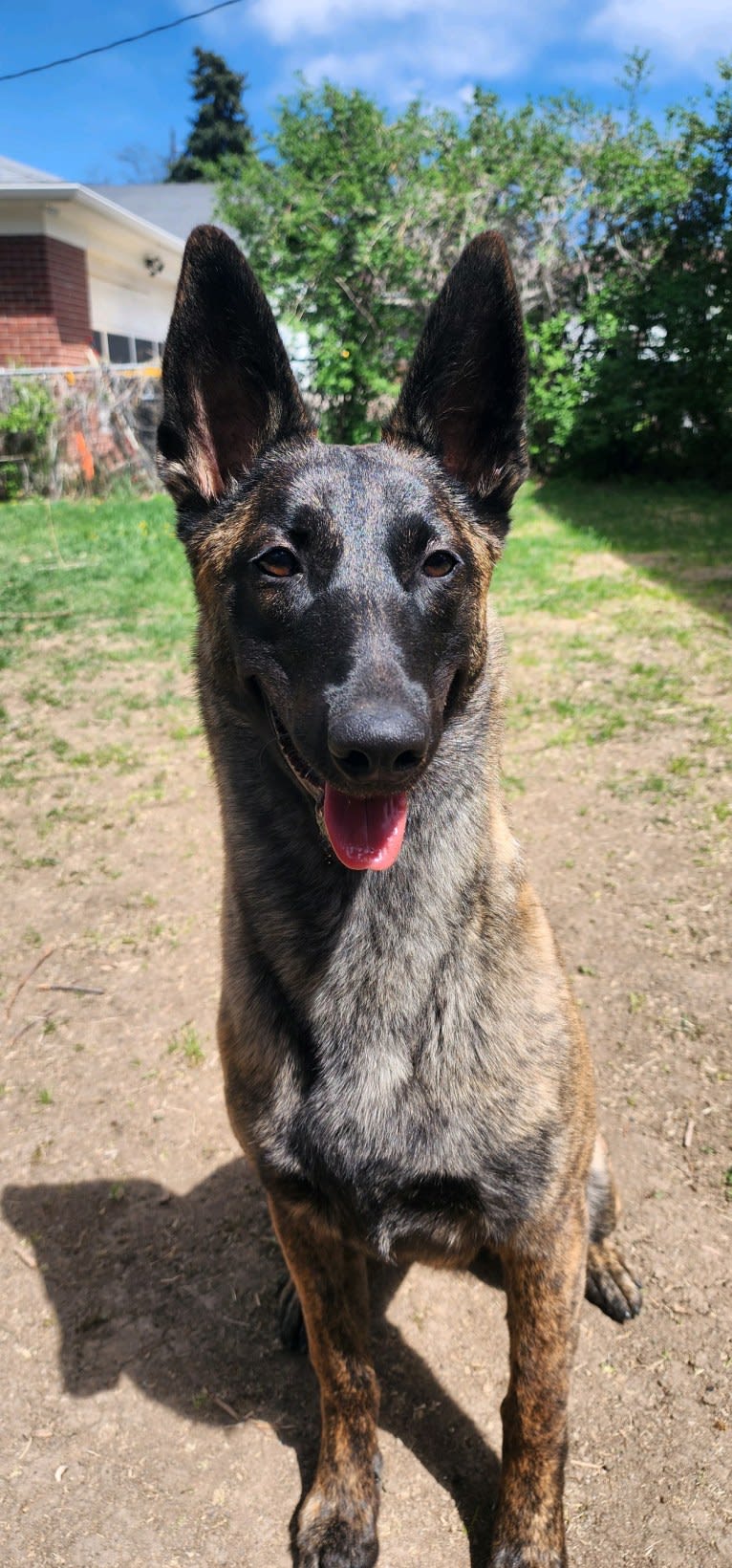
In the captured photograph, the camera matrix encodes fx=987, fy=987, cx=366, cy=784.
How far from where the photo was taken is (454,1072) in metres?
1.82

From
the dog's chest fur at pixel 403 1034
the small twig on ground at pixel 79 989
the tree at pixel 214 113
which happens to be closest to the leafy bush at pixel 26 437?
the small twig on ground at pixel 79 989

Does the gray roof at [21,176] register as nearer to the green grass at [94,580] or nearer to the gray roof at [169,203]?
the green grass at [94,580]

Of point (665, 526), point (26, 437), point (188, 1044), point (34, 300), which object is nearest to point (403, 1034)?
point (188, 1044)

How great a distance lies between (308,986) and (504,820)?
545 millimetres

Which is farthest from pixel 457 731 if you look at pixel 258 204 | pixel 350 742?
pixel 258 204

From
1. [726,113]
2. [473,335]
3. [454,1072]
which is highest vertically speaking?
[726,113]

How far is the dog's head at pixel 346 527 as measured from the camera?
5.46 feet

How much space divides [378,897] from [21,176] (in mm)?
17792

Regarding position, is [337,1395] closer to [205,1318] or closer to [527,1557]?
[527,1557]

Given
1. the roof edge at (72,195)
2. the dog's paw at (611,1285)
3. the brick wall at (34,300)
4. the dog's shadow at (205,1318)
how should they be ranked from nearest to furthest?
the dog's shadow at (205,1318) < the dog's paw at (611,1285) < the roof edge at (72,195) < the brick wall at (34,300)

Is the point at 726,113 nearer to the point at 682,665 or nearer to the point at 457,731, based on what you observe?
the point at 682,665

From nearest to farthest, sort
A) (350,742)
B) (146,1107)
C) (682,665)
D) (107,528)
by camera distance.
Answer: (350,742)
(146,1107)
(682,665)
(107,528)

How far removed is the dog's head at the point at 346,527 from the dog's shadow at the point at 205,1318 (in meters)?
1.39

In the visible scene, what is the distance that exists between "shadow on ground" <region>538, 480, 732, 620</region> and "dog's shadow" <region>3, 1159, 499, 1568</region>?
611cm
